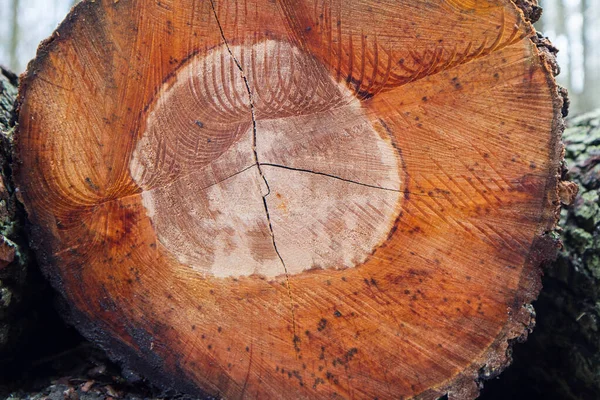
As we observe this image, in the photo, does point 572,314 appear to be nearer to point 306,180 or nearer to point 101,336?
point 306,180

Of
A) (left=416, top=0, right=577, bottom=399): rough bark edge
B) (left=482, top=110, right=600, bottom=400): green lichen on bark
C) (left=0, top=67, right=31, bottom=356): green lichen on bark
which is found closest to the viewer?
(left=416, top=0, right=577, bottom=399): rough bark edge

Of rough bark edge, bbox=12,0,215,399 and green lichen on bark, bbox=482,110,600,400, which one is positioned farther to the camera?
green lichen on bark, bbox=482,110,600,400

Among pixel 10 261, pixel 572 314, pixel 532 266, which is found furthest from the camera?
pixel 572 314

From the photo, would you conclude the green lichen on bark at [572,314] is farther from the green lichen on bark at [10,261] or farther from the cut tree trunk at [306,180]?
the green lichen on bark at [10,261]

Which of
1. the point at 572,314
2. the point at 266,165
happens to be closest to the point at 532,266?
the point at 572,314

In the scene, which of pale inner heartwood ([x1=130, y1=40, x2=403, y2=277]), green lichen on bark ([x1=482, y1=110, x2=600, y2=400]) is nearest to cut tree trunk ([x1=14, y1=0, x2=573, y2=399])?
pale inner heartwood ([x1=130, y1=40, x2=403, y2=277])

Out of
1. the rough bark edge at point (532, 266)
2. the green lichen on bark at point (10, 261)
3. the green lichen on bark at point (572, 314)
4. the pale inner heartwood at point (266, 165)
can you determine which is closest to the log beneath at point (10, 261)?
the green lichen on bark at point (10, 261)

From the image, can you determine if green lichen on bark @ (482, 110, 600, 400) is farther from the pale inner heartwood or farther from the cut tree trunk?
the pale inner heartwood
